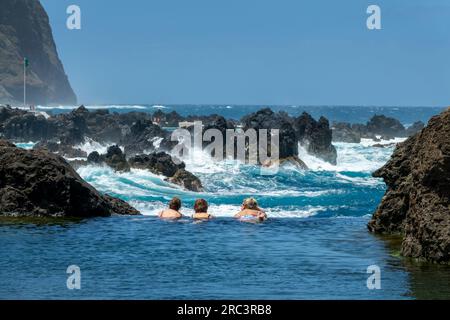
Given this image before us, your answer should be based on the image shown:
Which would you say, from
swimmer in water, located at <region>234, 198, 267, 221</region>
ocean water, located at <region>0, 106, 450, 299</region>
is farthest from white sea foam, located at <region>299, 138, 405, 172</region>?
ocean water, located at <region>0, 106, 450, 299</region>

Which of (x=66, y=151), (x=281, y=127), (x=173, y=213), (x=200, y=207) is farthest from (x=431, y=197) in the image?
(x=66, y=151)

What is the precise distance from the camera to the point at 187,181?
159 feet

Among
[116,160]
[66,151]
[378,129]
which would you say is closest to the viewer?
[116,160]

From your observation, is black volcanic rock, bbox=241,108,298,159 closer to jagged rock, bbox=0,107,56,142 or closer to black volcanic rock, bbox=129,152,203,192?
black volcanic rock, bbox=129,152,203,192

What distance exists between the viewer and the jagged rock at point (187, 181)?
1893 inches

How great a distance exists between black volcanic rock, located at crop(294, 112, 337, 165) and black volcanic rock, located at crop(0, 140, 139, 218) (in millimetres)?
48834

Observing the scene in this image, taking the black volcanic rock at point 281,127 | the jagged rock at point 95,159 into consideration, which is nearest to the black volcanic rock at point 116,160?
the jagged rock at point 95,159

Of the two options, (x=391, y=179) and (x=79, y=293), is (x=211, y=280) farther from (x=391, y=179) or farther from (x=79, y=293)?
(x=391, y=179)

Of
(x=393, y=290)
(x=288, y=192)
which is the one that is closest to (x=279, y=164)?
(x=288, y=192)

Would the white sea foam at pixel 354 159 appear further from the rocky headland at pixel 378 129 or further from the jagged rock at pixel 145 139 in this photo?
the rocky headland at pixel 378 129

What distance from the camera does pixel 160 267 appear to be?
57.3ft

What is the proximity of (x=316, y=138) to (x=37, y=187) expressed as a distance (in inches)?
2003

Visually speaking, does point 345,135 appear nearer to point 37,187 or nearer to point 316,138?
point 316,138

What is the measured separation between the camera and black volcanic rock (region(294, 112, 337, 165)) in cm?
7281
